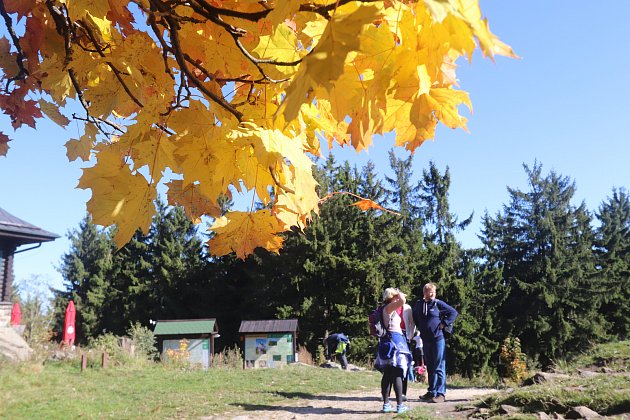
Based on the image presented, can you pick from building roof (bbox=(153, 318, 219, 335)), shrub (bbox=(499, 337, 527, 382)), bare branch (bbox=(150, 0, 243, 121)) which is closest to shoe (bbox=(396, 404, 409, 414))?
bare branch (bbox=(150, 0, 243, 121))

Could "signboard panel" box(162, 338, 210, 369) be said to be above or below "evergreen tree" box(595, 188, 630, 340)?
below

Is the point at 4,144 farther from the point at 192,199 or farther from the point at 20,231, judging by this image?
the point at 20,231

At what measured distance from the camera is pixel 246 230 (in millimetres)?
1160

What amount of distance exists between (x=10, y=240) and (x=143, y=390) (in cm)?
864

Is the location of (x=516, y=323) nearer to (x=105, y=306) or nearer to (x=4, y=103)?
(x=105, y=306)

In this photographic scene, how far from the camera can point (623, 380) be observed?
4668 millimetres

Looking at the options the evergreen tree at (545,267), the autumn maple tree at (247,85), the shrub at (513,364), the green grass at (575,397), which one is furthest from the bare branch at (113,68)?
the evergreen tree at (545,267)

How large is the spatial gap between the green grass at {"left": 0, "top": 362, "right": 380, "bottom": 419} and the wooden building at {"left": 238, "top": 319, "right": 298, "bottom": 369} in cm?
461

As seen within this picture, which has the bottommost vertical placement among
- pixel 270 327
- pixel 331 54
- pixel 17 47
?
pixel 270 327

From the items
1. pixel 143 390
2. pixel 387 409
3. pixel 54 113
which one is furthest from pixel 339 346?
pixel 54 113

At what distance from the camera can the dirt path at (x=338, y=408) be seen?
4.76m

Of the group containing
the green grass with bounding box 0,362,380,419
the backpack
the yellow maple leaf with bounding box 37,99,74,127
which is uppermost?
the yellow maple leaf with bounding box 37,99,74,127

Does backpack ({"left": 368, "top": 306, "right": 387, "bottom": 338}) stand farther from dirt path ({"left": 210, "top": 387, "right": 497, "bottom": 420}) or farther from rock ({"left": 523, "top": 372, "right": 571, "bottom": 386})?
rock ({"left": 523, "top": 372, "right": 571, "bottom": 386})

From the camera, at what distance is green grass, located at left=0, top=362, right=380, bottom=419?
5.96m
